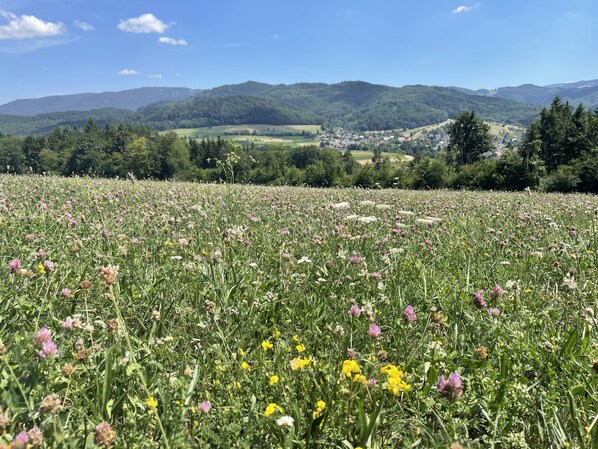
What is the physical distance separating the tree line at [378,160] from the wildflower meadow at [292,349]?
1276 inches

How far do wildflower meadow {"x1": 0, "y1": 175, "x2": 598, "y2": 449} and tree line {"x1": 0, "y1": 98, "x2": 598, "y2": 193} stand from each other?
32417 millimetres

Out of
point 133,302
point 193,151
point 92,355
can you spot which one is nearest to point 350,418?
point 92,355

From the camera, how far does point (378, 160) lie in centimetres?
10338

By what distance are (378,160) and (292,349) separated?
4109 inches

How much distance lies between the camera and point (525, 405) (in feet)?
7.20

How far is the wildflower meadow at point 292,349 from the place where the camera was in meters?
1.90

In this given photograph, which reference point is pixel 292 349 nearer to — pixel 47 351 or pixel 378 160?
pixel 47 351

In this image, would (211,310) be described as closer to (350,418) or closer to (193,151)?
(350,418)

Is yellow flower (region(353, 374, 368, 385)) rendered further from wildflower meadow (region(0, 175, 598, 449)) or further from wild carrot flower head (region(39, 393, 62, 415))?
wild carrot flower head (region(39, 393, 62, 415))

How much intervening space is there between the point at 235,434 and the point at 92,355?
979 mm

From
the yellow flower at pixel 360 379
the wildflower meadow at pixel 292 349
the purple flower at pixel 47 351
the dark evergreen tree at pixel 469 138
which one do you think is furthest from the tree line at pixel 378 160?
the purple flower at pixel 47 351

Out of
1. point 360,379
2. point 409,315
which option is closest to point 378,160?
point 409,315

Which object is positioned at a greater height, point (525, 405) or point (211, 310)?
point (211, 310)

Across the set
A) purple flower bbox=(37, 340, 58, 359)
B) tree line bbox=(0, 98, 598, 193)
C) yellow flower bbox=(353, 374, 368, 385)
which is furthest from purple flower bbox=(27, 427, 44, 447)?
tree line bbox=(0, 98, 598, 193)
